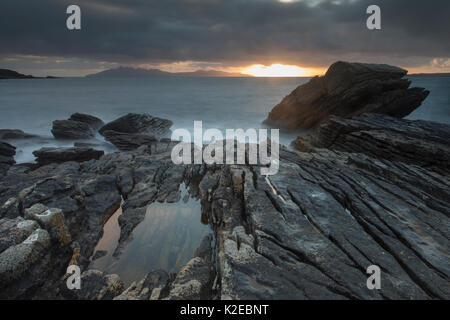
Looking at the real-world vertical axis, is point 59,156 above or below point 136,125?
below

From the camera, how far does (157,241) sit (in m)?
6.93

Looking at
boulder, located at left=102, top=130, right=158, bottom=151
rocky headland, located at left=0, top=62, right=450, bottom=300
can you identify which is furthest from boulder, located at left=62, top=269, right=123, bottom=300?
boulder, located at left=102, top=130, right=158, bottom=151

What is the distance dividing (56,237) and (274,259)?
519cm

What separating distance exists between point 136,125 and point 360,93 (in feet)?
69.9

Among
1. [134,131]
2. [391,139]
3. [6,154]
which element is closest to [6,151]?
[6,154]

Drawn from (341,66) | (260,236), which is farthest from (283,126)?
(260,236)

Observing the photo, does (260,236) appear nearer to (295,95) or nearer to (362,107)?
(362,107)

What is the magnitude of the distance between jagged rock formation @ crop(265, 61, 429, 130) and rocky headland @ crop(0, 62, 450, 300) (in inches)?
449

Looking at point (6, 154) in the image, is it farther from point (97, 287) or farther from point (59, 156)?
point (97, 287)

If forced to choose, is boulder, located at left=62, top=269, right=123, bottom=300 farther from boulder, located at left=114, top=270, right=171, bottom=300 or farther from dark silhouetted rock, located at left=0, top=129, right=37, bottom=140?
dark silhouetted rock, located at left=0, top=129, right=37, bottom=140

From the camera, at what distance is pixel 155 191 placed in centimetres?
930

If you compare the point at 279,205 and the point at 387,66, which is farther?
the point at 387,66

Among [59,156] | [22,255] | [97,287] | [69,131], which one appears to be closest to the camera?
[22,255]

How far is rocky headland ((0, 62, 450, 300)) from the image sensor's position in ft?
14.3
